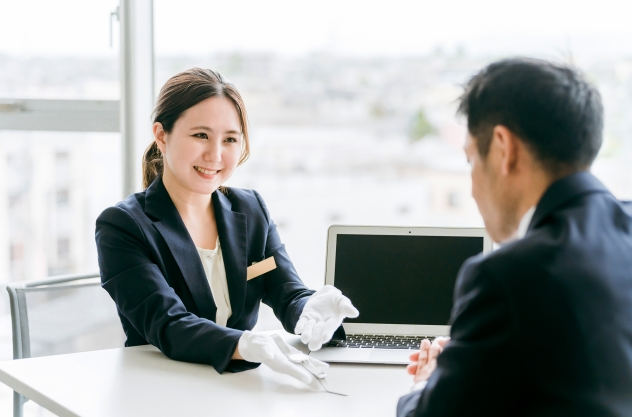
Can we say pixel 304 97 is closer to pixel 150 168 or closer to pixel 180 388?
pixel 150 168

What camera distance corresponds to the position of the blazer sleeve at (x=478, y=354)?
875mm

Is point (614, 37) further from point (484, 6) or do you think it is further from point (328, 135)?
point (328, 135)

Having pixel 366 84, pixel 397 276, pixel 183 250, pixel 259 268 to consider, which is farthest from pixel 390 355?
pixel 366 84

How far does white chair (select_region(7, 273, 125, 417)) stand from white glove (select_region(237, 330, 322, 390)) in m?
0.85

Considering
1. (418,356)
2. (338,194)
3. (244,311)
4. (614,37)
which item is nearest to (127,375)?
(244,311)

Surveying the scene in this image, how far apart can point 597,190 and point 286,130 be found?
6.44 ft

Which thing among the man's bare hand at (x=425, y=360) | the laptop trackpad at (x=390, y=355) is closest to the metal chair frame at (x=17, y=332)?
the laptop trackpad at (x=390, y=355)

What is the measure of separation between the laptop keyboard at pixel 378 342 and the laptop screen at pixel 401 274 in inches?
1.5

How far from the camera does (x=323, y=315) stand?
1685mm

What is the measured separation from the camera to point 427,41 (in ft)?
8.59

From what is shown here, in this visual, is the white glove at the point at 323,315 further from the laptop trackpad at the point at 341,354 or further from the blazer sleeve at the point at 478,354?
the blazer sleeve at the point at 478,354

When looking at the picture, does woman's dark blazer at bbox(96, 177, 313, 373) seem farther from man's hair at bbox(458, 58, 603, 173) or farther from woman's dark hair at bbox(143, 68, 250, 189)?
man's hair at bbox(458, 58, 603, 173)

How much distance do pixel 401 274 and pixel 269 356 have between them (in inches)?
18.9

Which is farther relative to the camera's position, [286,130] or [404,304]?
[286,130]
